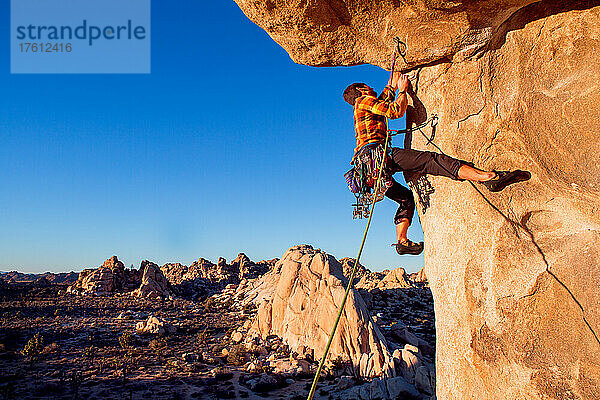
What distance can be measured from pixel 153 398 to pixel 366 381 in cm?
751

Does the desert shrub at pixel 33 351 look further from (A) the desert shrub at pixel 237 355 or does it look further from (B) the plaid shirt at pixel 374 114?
(B) the plaid shirt at pixel 374 114

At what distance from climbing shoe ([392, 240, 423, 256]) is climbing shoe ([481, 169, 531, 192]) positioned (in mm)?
1305

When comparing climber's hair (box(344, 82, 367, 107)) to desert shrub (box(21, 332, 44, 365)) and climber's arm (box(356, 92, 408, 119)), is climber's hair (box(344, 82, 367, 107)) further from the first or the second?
desert shrub (box(21, 332, 44, 365))

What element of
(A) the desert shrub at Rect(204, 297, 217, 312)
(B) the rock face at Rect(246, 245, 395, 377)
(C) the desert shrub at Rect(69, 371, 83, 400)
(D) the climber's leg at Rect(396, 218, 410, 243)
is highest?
(D) the climber's leg at Rect(396, 218, 410, 243)

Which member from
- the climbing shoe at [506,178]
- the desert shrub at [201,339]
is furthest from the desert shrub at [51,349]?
the climbing shoe at [506,178]

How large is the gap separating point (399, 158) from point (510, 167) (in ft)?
3.63

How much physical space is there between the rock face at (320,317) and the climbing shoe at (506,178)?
11886 mm

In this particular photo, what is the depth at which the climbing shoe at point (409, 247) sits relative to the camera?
4758 mm

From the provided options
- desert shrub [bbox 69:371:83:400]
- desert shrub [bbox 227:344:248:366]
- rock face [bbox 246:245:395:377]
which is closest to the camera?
desert shrub [bbox 69:371:83:400]

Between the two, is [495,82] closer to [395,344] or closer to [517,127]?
[517,127]

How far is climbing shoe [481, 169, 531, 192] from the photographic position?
360 centimetres

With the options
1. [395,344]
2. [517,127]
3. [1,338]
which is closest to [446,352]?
[517,127]

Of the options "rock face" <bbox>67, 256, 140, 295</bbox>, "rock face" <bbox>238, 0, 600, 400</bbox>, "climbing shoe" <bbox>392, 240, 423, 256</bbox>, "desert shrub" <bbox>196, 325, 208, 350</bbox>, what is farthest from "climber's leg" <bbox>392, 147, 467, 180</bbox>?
"rock face" <bbox>67, 256, 140, 295</bbox>

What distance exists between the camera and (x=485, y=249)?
384cm
